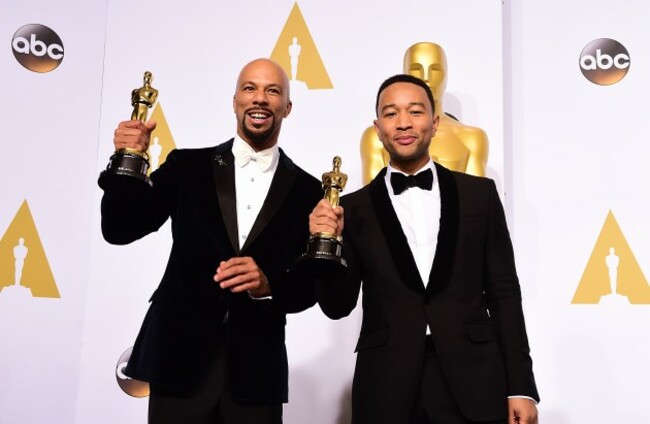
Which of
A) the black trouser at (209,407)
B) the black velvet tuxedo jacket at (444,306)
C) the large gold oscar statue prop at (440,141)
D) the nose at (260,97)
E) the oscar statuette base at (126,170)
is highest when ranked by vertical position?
the large gold oscar statue prop at (440,141)

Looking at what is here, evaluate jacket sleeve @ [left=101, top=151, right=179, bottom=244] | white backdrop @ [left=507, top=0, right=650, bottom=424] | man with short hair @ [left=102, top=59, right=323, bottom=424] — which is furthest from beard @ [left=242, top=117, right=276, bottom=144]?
white backdrop @ [left=507, top=0, right=650, bottom=424]

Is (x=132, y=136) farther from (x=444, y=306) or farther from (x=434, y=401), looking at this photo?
(x=434, y=401)

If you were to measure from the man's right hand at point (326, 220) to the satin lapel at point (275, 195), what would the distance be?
19 centimetres

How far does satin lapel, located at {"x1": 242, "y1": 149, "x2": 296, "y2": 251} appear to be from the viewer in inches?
76.3

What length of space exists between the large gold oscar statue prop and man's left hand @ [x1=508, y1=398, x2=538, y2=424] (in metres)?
1.54

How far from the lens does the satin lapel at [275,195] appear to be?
194 cm

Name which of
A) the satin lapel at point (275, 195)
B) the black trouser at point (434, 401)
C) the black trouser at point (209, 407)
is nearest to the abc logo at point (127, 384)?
the black trouser at point (209, 407)

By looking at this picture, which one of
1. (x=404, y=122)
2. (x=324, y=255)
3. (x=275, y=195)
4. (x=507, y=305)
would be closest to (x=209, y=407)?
(x=324, y=255)

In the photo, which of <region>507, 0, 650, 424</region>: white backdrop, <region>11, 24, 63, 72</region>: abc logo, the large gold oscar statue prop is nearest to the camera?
the large gold oscar statue prop

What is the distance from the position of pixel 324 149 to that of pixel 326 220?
6.50 feet

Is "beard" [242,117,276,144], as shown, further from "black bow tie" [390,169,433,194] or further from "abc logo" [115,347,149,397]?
"abc logo" [115,347,149,397]

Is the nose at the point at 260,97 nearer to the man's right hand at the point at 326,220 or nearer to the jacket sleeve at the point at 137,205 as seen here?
the jacket sleeve at the point at 137,205

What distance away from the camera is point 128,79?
4.02 metres

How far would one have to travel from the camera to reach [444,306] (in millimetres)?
1885
